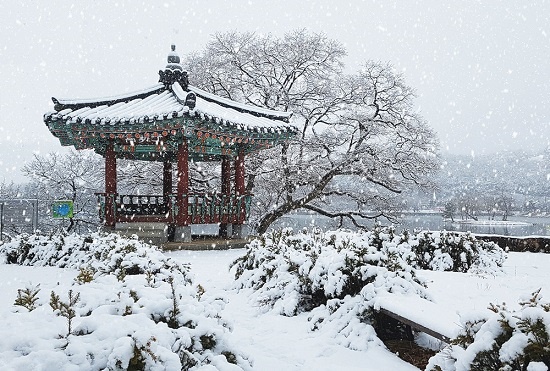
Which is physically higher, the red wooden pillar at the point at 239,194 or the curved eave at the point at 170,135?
the curved eave at the point at 170,135

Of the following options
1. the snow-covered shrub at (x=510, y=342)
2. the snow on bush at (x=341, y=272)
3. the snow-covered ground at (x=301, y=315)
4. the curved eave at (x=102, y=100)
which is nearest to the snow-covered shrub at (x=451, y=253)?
the snow on bush at (x=341, y=272)

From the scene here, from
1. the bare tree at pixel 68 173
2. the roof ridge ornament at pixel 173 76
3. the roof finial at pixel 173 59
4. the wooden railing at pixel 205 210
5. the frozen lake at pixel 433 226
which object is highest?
the roof finial at pixel 173 59

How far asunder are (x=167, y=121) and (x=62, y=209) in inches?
177

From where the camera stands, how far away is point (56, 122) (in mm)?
11648

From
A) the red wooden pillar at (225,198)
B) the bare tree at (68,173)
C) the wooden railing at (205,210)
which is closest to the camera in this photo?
the wooden railing at (205,210)

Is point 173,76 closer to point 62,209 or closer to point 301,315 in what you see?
point 62,209

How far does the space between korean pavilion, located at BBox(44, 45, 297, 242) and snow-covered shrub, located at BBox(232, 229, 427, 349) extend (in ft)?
16.0

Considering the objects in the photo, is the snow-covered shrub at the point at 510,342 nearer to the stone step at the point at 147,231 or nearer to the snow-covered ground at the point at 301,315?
the snow-covered ground at the point at 301,315

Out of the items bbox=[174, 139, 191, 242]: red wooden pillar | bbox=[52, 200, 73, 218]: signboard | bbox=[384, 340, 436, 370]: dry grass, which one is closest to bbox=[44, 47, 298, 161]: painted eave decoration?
bbox=[174, 139, 191, 242]: red wooden pillar

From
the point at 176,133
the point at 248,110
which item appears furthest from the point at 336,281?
the point at 248,110

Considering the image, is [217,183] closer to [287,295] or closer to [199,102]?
[199,102]

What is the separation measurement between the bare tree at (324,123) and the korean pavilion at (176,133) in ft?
16.0

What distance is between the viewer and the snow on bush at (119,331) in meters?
2.21

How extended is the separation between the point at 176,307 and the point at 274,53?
18097 millimetres
